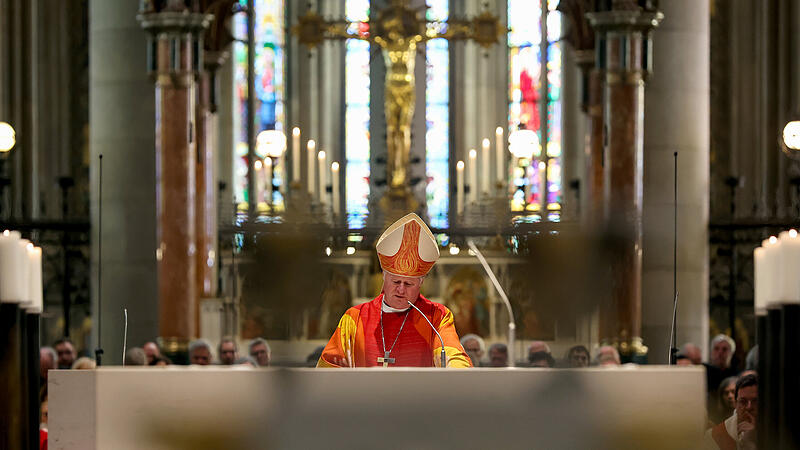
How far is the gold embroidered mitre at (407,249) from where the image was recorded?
23.6 feet

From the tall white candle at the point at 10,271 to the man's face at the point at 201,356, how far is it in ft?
26.4

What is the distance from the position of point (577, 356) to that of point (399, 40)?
6.14 m

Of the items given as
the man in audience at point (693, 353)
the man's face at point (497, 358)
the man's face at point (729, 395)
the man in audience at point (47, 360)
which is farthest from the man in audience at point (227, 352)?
the man's face at point (729, 395)

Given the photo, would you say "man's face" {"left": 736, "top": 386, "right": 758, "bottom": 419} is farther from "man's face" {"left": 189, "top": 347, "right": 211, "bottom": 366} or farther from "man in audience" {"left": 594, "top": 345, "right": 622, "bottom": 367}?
"man's face" {"left": 189, "top": 347, "right": 211, "bottom": 366}

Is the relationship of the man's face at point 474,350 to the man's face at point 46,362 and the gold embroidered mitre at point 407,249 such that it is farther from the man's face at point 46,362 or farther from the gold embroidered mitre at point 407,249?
the gold embroidered mitre at point 407,249

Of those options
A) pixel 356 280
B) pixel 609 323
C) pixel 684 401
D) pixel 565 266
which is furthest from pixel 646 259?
pixel 684 401

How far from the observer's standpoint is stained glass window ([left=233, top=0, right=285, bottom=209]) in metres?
22.5

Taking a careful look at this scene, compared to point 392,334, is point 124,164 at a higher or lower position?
higher

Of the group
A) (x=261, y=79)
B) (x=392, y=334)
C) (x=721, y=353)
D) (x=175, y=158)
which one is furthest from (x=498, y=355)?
(x=261, y=79)

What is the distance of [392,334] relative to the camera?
24.8 feet

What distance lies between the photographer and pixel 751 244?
16.4 metres

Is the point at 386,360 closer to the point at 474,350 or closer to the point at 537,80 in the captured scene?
the point at 474,350

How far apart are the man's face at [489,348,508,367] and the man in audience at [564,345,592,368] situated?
7.29 feet

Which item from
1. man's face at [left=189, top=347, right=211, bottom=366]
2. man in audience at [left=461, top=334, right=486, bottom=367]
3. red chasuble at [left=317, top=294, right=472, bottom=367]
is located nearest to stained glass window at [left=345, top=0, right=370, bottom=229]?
man's face at [left=189, top=347, right=211, bottom=366]
